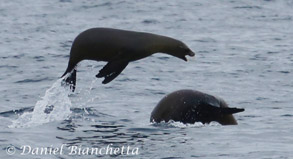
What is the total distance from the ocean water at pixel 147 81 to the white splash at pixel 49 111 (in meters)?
0.03

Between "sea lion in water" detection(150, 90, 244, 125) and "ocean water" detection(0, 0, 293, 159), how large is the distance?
20 cm

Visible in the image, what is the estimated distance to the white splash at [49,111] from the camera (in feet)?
49.7

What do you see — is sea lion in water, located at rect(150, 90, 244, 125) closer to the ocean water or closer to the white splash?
the ocean water

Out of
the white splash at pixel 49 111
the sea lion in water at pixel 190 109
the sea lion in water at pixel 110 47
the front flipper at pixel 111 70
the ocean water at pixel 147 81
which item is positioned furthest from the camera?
the white splash at pixel 49 111

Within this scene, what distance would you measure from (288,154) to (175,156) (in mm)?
1627

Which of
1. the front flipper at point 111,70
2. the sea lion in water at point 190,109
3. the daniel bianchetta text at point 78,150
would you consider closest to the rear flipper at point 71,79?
the front flipper at point 111,70

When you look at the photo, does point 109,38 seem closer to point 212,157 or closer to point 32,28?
point 212,157

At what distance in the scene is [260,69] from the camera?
22.9m

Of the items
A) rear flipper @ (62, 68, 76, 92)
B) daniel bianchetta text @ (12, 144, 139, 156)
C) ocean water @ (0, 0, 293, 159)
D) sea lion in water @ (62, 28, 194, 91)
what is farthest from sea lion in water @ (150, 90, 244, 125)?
daniel bianchetta text @ (12, 144, 139, 156)

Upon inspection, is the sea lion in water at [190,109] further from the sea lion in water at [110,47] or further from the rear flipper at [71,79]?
the rear flipper at [71,79]

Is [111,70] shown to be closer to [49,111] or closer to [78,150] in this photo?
[78,150]

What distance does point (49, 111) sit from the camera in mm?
16281

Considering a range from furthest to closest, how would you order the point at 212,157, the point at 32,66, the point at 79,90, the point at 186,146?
the point at 32,66
the point at 79,90
the point at 186,146
the point at 212,157

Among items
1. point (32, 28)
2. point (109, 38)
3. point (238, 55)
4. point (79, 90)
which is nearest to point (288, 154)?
point (109, 38)
